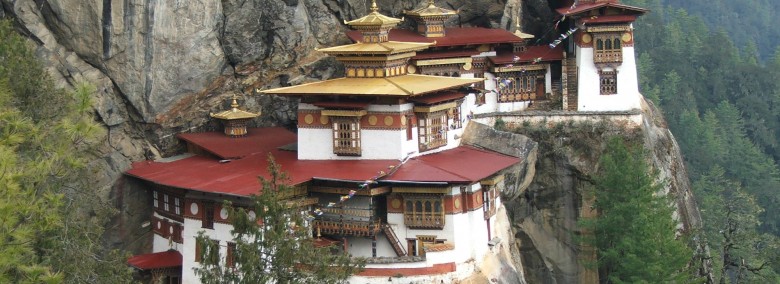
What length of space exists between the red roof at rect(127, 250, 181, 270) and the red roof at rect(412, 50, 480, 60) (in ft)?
39.9

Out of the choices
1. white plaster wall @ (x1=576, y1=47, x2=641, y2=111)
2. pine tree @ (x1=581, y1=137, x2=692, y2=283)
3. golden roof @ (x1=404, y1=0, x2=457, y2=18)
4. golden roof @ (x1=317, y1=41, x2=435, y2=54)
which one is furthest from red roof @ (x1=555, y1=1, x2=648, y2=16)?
golden roof @ (x1=317, y1=41, x2=435, y2=54)

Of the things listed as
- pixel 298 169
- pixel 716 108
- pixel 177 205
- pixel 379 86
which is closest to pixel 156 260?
pixel 177 205

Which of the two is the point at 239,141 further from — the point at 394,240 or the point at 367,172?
the point at 394,240

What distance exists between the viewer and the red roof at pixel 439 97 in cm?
4509

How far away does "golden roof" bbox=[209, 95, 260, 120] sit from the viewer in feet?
158

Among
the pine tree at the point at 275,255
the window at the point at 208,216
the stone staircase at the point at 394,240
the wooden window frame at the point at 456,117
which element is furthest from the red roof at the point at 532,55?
the pine tree at the point at 275,255

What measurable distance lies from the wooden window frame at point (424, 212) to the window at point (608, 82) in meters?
11.8

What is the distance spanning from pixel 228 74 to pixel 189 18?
284cm

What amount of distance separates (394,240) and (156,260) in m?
7.40

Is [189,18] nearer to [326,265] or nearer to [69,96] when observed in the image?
[69,96]

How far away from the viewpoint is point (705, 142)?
88.1m

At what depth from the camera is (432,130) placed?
4578 cm

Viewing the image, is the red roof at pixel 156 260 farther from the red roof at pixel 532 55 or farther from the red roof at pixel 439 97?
the red roof at pixel 532 55

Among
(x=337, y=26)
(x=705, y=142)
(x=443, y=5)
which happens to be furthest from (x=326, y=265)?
(x=705, y=142)
